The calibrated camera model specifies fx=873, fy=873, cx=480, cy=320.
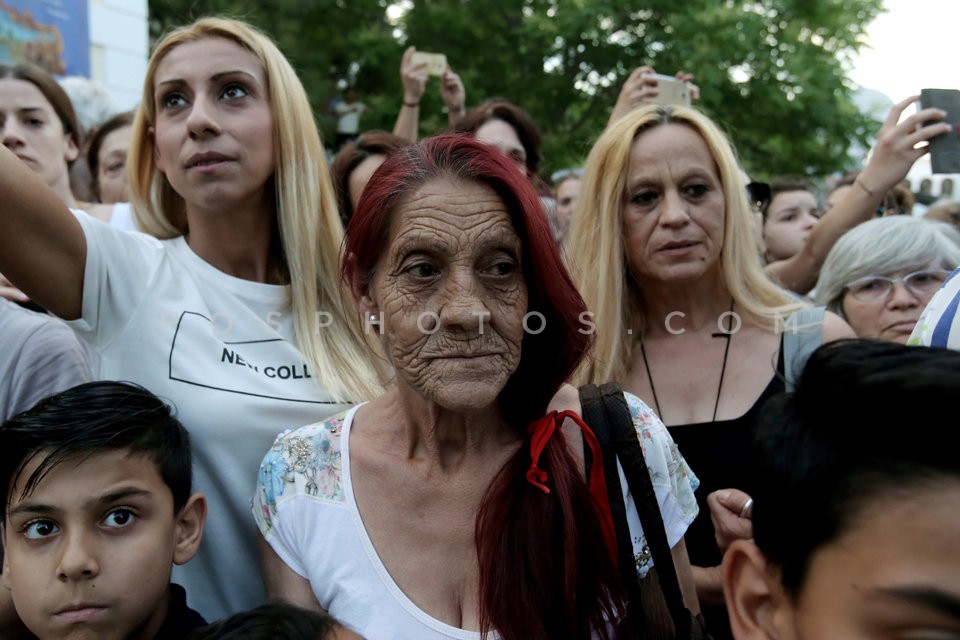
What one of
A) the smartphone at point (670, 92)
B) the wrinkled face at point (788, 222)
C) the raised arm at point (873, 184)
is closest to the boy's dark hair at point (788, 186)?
the wrinkled face at point (788, 222)

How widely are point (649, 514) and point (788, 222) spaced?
4.31 metres

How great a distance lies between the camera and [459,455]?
6.51 ft

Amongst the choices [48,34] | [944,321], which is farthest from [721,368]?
[48,34]

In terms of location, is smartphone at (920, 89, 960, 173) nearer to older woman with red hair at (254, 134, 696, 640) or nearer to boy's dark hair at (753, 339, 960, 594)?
older woman with red hair at (254, 134, 696, 640)

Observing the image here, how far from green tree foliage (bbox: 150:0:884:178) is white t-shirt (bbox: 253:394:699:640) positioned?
10342 millimetres

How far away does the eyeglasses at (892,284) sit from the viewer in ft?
10.8

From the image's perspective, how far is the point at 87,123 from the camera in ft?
17.2

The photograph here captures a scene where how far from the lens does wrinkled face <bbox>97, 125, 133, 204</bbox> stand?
4.36 m

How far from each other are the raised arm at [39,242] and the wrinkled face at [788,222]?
4483mm

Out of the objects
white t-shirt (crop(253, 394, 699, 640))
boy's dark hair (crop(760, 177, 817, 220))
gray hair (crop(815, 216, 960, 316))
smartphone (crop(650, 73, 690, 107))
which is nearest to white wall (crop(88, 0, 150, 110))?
boy's dark hair (crop(760, 177, 817, 220))

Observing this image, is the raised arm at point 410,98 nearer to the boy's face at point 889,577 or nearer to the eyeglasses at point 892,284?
the eyeglasses at point 892,284

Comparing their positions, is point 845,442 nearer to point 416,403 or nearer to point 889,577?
point 889,577

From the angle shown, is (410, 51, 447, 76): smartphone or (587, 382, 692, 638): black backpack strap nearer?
(587, 382, 692, 638): black backpack strap

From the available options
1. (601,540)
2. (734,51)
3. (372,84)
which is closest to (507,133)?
(601,540)
